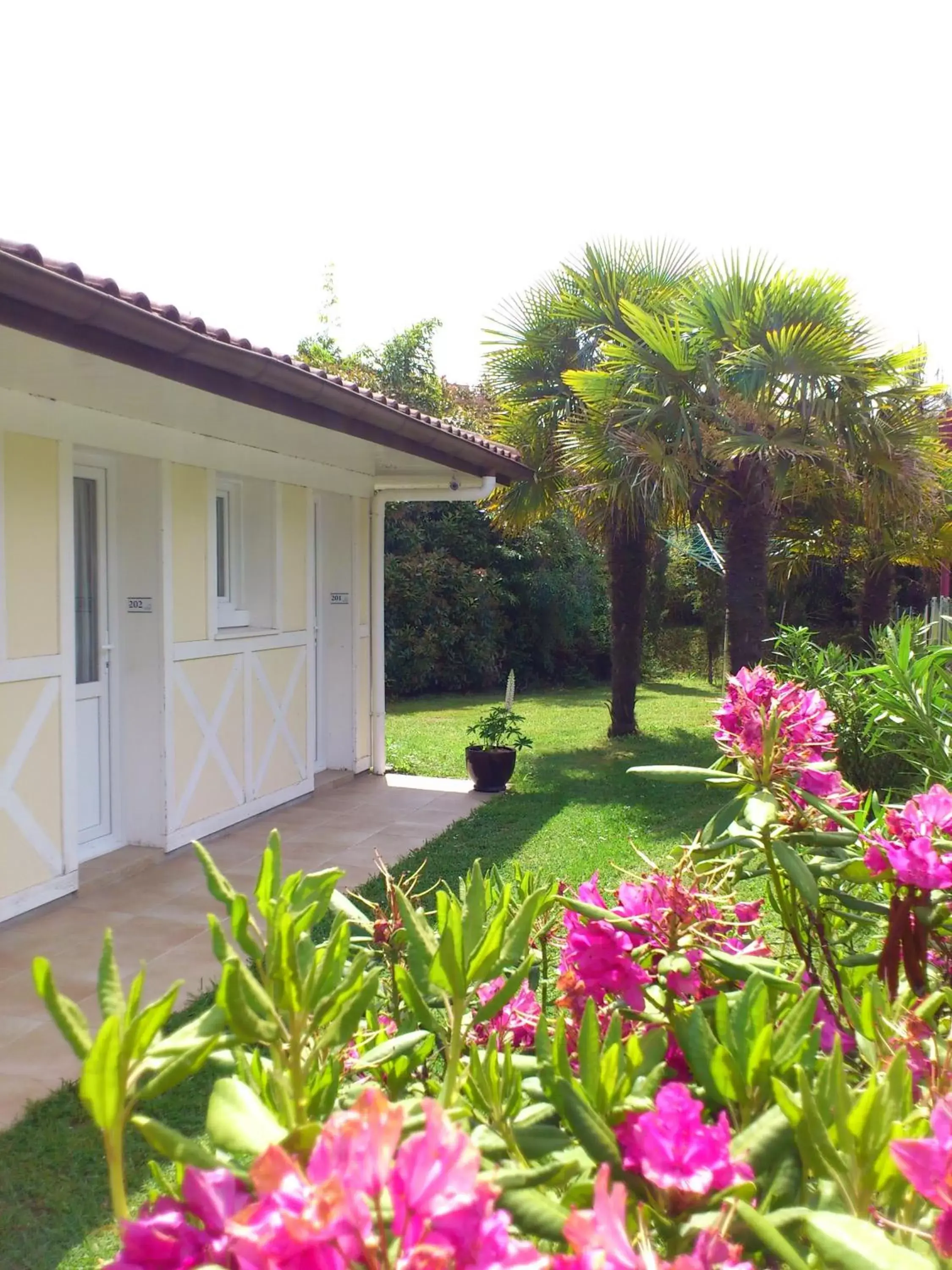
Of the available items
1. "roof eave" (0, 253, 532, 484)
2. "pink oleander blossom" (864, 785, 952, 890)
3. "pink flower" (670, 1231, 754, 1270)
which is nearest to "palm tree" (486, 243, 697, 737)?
"roof eave" (0, 253, 532, 484)

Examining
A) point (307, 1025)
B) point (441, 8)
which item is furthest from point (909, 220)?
point (307, 1025)

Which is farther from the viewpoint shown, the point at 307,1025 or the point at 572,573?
the point at 572,573

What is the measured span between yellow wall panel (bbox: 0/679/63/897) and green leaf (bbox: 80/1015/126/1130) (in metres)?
5.01

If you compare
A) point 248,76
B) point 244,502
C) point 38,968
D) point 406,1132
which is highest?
point 248,76

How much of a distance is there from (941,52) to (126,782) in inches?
236

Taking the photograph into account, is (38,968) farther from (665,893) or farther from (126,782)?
(126,782)

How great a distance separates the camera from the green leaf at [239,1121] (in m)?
0.84

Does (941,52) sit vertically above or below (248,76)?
below

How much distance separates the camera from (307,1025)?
1002mm

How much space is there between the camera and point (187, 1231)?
31.0 inches

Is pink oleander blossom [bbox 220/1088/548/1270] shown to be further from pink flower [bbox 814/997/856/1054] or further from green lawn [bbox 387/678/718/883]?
green lawn [bbox 387/678/718/883]

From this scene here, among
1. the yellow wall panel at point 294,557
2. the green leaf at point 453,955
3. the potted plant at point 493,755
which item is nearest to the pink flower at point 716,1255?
the green leaf at point 453,955

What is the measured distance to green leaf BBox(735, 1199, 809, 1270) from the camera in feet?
2.55

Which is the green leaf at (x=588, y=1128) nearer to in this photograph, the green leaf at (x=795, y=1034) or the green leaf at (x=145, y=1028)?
the green leaf at (x=795, y=1034)
